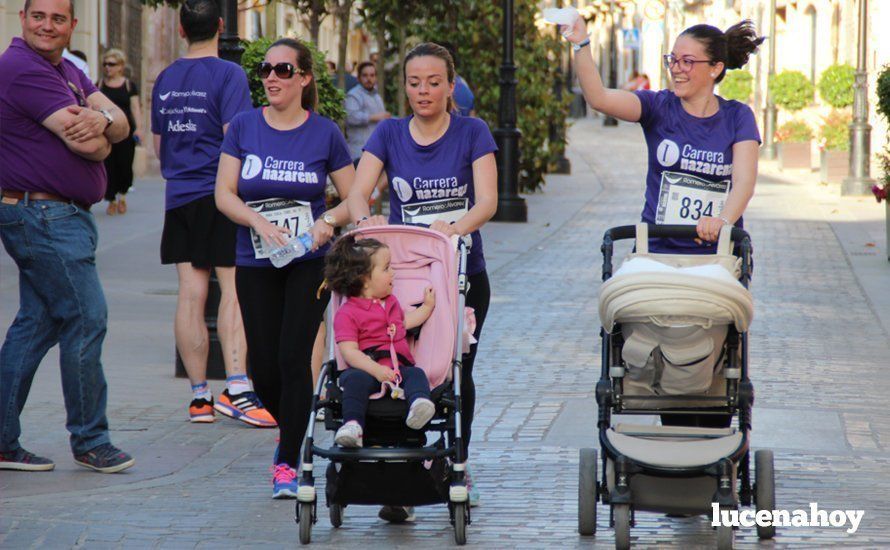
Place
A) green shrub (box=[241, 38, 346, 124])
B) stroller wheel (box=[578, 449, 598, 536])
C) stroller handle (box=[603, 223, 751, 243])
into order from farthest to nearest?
1. green shrub (box=[241, 38, 346, 124])
2. stroller handle (box=[603, 223, 751, 243])
3. stroller wheel (box=[578, 449, 598, 536])

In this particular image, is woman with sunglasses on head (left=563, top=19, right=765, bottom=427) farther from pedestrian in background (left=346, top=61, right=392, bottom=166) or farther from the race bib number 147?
pedestrian in background (left=346, top=61, right=392, bottom=166)

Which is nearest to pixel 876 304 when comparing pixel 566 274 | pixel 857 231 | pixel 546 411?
pixel 566 274

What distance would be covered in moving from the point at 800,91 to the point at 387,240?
33998 millimetres

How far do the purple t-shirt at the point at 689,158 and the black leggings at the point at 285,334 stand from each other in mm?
1426

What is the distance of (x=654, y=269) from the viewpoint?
550cm

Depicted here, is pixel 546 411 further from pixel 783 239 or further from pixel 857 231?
pixel 857 231

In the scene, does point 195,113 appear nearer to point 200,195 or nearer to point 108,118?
point 200,195

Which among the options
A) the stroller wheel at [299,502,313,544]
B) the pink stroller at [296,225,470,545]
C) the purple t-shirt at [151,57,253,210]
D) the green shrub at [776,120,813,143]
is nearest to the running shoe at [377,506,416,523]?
the pink stroller at [296,225,470,545]

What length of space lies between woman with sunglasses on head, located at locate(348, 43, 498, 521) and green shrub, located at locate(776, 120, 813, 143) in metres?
28.6

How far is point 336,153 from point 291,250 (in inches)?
19.7

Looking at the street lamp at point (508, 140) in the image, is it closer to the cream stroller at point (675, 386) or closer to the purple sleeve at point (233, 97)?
the purple sleeve at point (233, 97)

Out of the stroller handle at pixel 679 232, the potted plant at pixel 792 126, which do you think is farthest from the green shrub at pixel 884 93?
the potted plant at pixel 792 126

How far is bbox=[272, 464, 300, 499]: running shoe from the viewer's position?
6387mm

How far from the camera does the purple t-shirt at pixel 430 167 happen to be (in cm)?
621
